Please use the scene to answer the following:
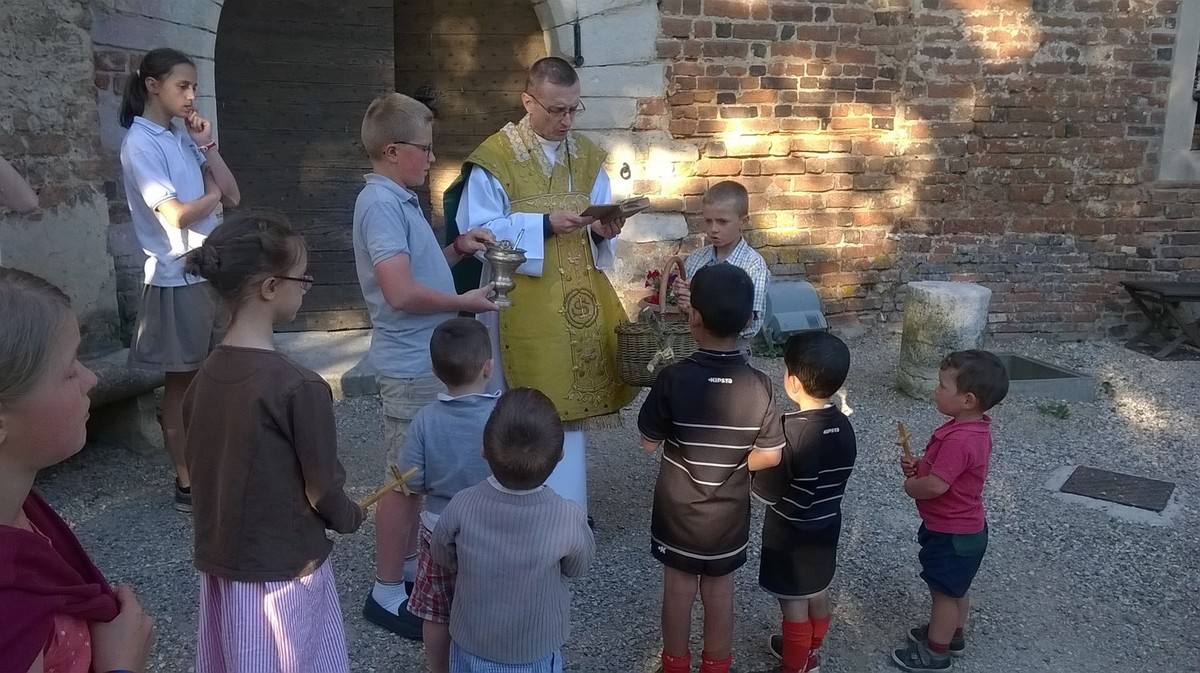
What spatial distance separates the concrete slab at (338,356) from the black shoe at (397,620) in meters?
2.55

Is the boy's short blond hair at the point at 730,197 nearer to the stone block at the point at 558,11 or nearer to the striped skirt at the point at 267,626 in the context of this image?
the striped skirt at the point at 267,626

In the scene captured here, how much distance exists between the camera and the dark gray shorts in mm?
3775

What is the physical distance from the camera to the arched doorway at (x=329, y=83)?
6363mm

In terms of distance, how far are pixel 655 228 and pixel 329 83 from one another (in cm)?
252

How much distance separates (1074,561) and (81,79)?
494 centimetres

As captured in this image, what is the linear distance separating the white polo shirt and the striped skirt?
190 centimetres

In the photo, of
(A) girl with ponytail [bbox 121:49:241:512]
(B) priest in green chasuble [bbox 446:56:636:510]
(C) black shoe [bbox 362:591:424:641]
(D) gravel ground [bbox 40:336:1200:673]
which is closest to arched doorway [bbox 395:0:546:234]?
(D) gravel ground [bbox 40:336:1200:673]

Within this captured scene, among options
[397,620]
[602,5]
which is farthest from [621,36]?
[397,620]

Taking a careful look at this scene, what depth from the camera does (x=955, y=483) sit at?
2816mm

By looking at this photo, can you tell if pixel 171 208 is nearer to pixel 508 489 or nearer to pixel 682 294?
pixel 682 294

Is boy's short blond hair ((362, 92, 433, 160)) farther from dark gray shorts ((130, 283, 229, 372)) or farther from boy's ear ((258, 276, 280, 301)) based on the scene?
dark gray shorts ((130, 283, 229, 372))

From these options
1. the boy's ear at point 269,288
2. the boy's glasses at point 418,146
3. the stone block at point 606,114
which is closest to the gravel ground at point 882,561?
the boy's ear at point 269,288

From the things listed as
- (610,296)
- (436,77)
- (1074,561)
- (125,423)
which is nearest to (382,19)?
(436,77)

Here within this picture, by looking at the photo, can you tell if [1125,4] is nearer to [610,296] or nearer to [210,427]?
[610,296]
